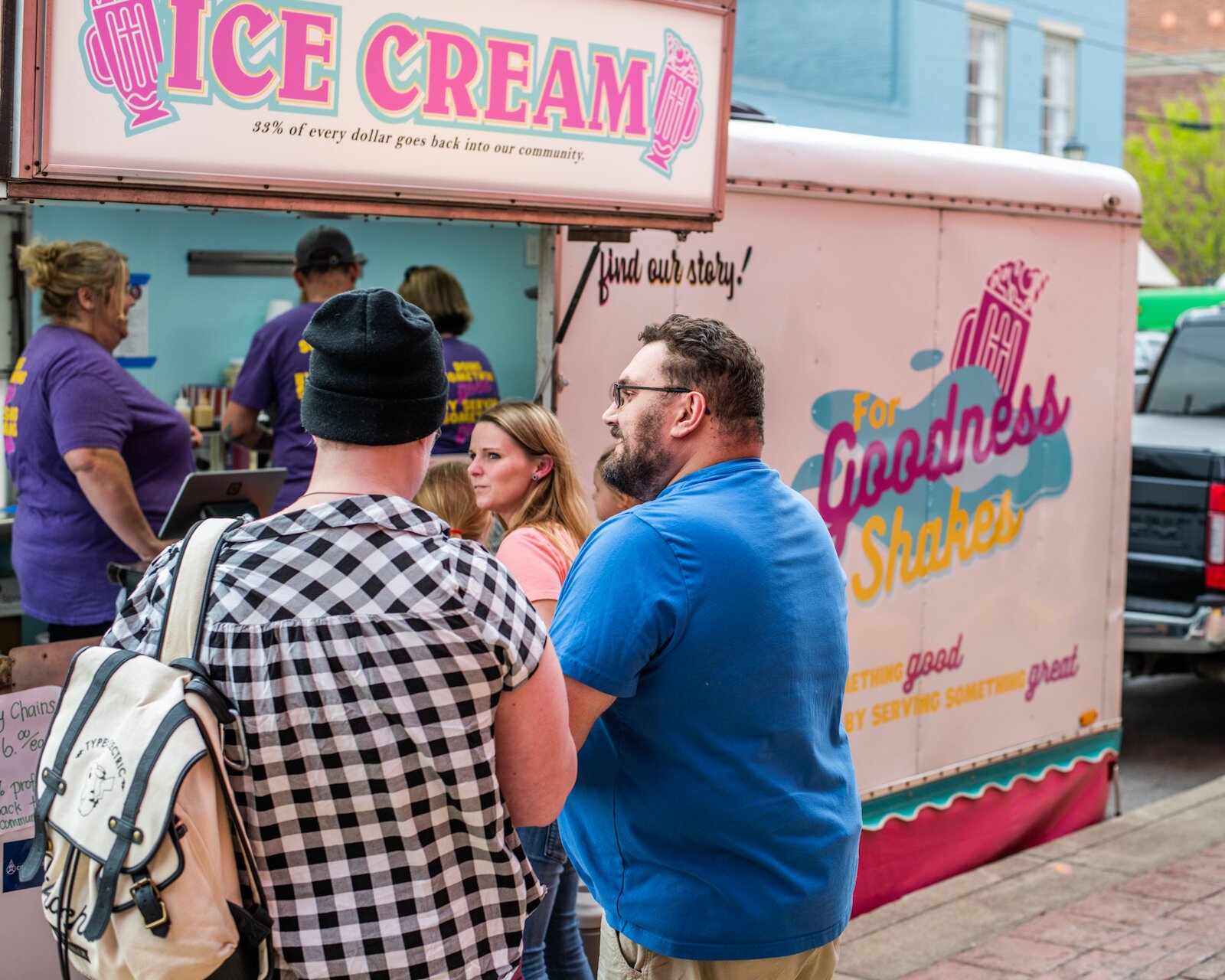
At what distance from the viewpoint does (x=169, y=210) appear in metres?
7.18

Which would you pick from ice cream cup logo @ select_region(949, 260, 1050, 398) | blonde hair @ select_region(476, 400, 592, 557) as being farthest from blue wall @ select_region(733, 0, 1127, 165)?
blonde hair @ select_region(476, 400, 592, 557)

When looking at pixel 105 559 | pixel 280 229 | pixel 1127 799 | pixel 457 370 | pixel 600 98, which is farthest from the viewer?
pixel 280 229

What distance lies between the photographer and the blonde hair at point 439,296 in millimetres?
5383

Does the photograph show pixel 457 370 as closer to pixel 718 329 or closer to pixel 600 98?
pixel 600 98

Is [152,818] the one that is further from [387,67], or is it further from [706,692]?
[387,67]

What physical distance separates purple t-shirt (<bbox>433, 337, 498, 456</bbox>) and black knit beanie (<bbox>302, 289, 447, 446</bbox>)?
2.86 metres

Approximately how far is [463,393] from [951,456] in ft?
6.27

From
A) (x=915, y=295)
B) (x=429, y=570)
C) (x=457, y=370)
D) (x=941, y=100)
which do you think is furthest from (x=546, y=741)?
(x=941, y=100)

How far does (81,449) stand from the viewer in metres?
4.23

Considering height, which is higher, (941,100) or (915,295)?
(941,100)

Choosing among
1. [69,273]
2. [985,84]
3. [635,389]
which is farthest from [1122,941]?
[985,84]

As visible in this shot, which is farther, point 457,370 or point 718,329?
point 457,370

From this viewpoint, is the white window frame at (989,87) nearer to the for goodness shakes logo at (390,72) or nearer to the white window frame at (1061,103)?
the white window frame at (1061,103)

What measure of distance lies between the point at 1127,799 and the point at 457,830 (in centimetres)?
593
